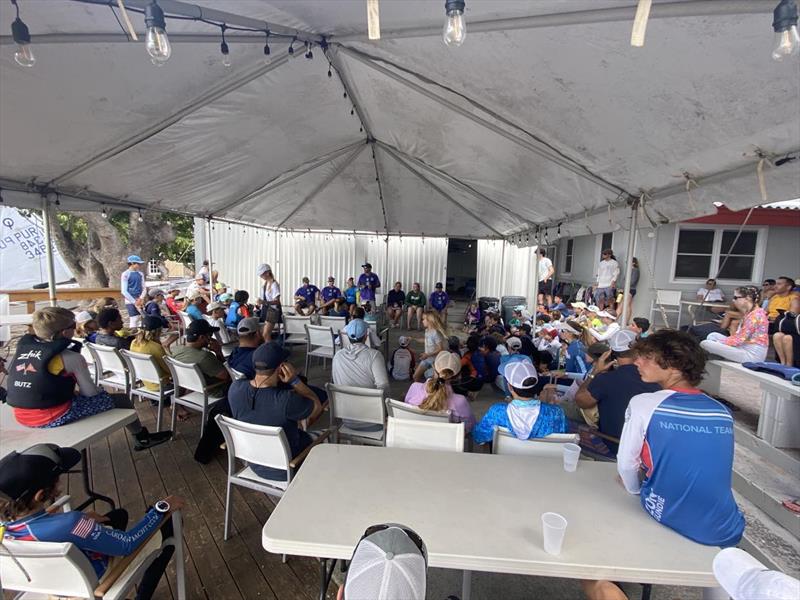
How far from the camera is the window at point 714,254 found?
8258 mm

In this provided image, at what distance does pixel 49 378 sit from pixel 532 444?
269cm

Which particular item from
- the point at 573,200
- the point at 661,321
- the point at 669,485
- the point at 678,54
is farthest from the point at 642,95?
the point at 661,321

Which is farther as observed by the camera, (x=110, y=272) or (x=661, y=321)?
(x=110, y=272)

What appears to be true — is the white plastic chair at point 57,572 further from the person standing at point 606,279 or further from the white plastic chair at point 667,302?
the white plastic chair at point 667,302

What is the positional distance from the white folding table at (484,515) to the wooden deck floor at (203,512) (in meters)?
0.46

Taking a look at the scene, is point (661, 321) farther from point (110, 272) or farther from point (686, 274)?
point (110, 272)

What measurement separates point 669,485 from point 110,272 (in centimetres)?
1389

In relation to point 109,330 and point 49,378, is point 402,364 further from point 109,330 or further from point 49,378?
point 49,378

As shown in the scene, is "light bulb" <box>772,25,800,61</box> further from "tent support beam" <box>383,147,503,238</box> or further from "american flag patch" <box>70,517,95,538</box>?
"tent support beam" <box>383,147,503,238</box>

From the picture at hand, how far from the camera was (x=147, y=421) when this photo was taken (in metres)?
3.59

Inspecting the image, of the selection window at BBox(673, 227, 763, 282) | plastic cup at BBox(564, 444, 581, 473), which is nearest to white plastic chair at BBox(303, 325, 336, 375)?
plastic cup at BBox(564, 444, 581, 473)

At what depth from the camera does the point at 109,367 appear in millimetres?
3633

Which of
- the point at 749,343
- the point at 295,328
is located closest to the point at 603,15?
the point at 749,343

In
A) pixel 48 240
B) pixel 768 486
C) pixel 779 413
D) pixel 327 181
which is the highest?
pixel 327 181
